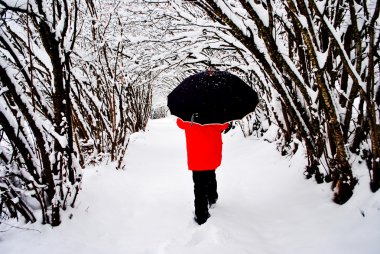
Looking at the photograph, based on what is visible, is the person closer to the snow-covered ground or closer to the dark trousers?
the dark trousers

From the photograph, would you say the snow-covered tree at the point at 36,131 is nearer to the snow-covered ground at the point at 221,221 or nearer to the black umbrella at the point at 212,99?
the snow-covered ground at the point at 221,221

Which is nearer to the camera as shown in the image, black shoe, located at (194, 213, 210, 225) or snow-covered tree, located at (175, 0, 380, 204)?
→ snow-covered tree, located at (175, 0, 380, 204)

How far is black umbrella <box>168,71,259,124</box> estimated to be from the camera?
215cm

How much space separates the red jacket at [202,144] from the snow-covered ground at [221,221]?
1.48ft

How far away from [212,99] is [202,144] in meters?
0.41

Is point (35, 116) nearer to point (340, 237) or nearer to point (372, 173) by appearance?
point (340, 237)

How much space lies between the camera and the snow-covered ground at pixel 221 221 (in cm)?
183

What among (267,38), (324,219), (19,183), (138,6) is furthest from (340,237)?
(138,6)

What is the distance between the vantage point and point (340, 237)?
5.90 ft

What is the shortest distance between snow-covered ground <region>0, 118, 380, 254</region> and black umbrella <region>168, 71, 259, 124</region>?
0.84 metres

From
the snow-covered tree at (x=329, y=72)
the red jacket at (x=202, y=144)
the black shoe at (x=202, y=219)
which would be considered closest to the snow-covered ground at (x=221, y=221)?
the black shoe at (x=202, y=219)

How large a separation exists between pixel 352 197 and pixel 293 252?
0.63 metres

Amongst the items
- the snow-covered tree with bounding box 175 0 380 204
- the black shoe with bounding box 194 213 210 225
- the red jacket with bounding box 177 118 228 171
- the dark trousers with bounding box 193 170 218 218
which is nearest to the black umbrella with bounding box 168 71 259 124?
the red jacket with bounding box 177 118 228 171

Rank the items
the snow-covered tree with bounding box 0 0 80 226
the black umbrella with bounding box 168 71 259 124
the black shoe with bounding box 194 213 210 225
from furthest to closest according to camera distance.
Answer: the black shoe with bounding box 194 213 210 225 → the black umbrella with bounding box 168 71 259 124 → the snow-covered tree with bounding box 0 0 80 226
